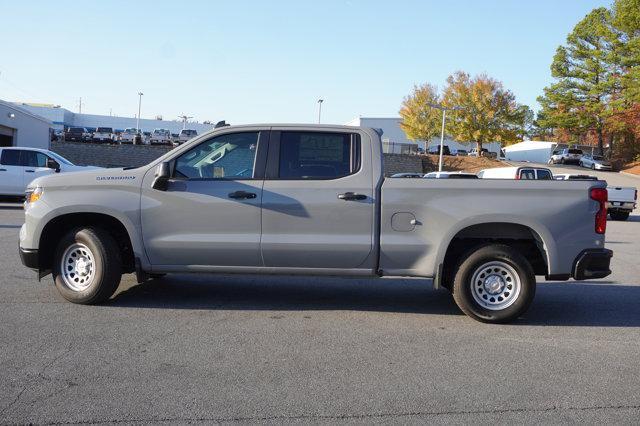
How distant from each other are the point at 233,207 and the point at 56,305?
7.26 ft

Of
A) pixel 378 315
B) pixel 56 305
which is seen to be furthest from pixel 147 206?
pixel 378 315

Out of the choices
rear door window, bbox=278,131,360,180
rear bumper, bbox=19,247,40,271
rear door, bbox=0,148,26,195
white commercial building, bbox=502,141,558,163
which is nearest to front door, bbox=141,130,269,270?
rear door window, bbox=278,131,360,180

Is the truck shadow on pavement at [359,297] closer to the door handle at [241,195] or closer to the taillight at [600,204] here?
the taillight at [600,204]

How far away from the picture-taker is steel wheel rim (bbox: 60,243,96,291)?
664 cm

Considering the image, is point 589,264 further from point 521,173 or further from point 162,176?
point 521,173

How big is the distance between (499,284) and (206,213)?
10.4 feet

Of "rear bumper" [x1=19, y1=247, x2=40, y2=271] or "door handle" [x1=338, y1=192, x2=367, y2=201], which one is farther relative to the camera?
"rear bumper" [x1=19, y1=247, x2=40, y2=271]

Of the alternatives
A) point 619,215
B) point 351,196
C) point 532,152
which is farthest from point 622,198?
point 532,152

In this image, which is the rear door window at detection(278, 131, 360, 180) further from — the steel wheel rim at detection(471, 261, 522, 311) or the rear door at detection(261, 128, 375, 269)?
the steel wheel rim at detection(471, 261, 522, 311)

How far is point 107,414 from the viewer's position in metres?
3.89

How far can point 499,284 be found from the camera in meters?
6.40

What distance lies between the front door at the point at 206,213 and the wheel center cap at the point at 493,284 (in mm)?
2414

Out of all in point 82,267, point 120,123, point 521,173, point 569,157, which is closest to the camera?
point 82,267

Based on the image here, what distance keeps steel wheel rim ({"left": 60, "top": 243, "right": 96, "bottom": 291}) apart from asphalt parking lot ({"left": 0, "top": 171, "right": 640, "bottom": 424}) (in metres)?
0.27
